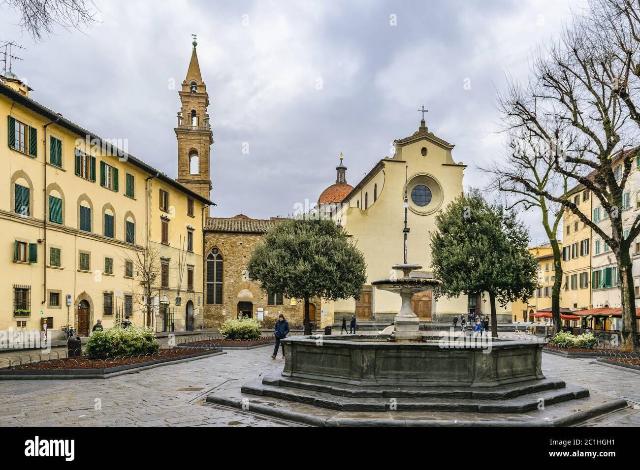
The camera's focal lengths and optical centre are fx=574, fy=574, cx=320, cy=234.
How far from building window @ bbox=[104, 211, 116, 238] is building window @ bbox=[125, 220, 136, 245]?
5.30ft

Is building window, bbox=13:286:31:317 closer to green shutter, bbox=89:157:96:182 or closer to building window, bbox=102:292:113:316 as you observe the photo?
building window, bbox=102:292:113:316

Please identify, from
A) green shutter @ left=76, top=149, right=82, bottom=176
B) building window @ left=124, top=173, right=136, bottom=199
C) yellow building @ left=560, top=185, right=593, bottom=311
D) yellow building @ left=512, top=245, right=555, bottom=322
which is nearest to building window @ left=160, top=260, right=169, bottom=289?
building window @ left=124, top=173, right=136, bottom=199

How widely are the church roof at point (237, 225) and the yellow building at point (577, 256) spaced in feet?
85.0

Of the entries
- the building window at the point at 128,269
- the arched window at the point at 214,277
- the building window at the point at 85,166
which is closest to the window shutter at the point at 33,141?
the building window at the point at 85,166

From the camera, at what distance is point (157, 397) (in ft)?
41.0

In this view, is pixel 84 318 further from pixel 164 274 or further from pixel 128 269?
pixel 164 274

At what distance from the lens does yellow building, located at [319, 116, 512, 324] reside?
45.5 meters

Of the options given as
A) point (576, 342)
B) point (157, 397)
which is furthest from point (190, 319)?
point (157, 397)

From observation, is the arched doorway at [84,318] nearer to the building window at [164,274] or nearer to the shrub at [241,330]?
the shrub at [241,330]

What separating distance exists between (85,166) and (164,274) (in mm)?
12455

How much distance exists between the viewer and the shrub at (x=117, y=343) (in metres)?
18.5

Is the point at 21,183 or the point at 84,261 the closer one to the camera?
the point at 21,183
